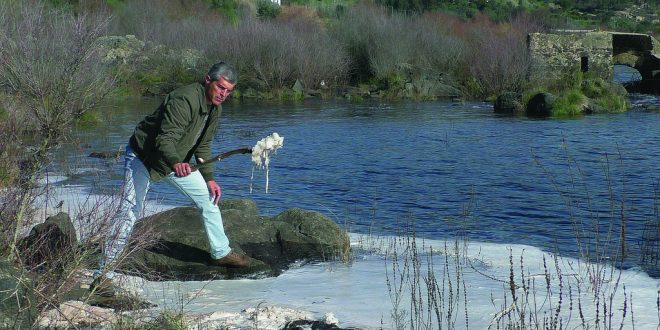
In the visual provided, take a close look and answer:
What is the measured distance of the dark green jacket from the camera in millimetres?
8273

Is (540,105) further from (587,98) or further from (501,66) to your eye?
(501,66)

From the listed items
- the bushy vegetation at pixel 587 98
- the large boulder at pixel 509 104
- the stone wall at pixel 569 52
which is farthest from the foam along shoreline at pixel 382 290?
the stone wall at pixel 569 52

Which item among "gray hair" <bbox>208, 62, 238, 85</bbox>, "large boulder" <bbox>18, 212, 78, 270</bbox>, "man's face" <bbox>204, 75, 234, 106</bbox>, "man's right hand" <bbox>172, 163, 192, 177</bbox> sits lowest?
"large boulder" <bbox>18, 212, 78, 270</bbox>

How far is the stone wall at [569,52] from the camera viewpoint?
4391 centimetres

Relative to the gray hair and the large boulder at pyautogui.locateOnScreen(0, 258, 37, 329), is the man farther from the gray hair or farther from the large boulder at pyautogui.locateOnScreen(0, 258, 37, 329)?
the large boulder at pyautogui.locateOnScreen(0, 258, 37, 329)

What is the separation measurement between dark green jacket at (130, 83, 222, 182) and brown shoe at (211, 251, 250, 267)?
1.44 metres

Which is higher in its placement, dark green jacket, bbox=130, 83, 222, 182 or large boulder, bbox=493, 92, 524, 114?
dark green jacket, bbox=130, 83, 222, 182

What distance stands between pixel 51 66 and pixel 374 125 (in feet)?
42.8

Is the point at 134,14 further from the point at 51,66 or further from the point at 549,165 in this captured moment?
the point at 549,165

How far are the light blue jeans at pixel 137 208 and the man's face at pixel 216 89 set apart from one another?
0.78m

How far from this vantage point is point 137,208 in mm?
8562

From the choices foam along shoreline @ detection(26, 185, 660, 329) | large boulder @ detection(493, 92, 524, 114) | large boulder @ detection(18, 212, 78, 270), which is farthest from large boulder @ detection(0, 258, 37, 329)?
large boulder @ detection(493, 92, 524, 114)

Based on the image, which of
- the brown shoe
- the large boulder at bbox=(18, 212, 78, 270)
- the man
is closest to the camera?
the large boulder at bbox=(18, 212, 78, 270)

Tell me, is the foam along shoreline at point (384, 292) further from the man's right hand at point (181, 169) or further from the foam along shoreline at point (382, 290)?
the man's right hand at point (181, 169)
